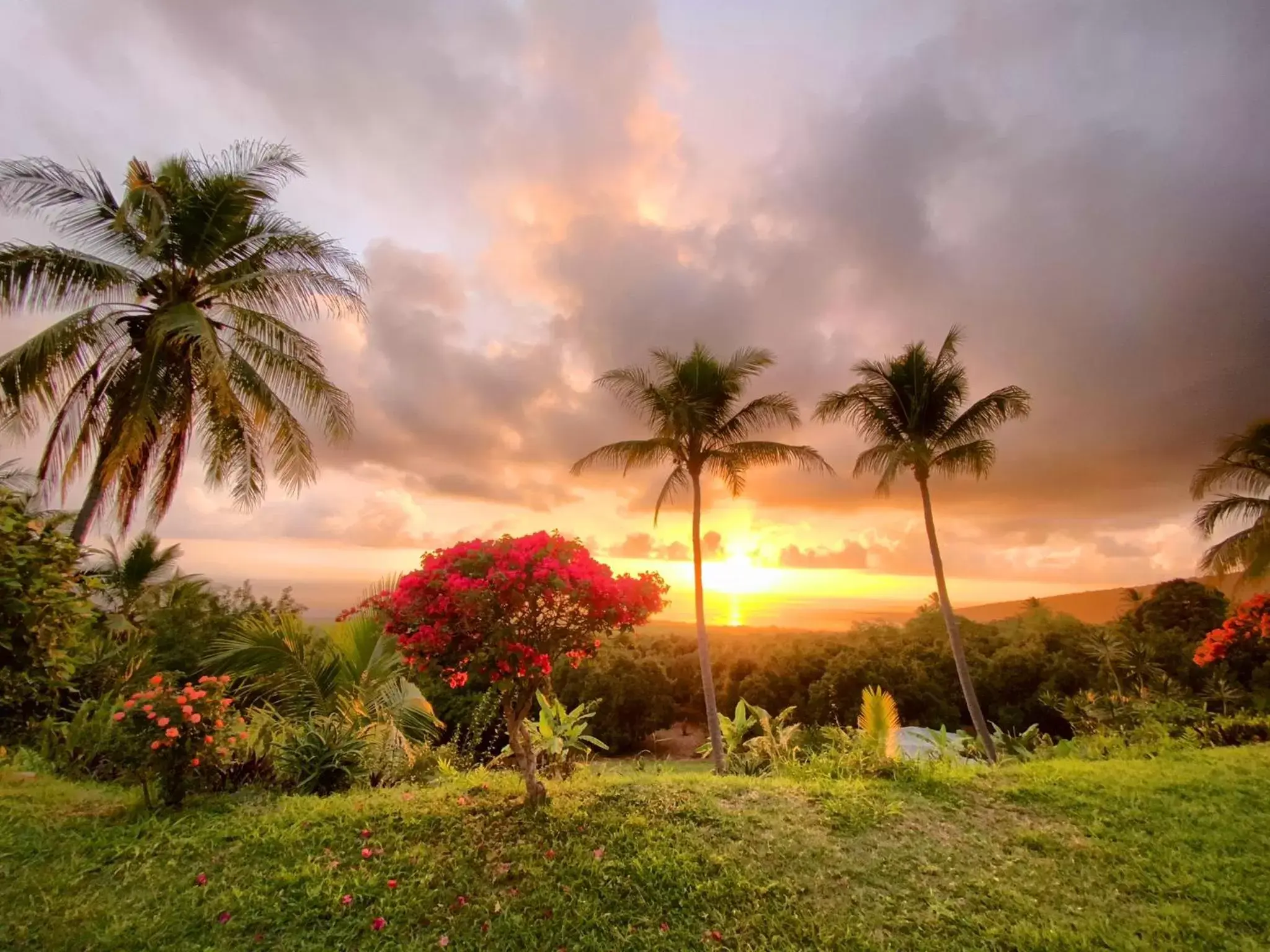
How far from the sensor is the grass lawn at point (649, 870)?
4.00 m


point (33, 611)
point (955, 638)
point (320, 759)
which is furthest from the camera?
point (955, 638)

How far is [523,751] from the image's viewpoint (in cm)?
564

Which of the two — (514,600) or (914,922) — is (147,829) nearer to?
(514,600)

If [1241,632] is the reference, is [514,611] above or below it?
above

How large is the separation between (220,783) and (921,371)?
14800 millimetres

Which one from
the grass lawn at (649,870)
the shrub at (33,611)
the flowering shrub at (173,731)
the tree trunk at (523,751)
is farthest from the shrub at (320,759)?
the tree trunk at (523,751)

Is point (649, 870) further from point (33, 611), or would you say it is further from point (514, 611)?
point (33, 611)

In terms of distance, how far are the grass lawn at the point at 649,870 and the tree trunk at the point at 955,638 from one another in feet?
22.7

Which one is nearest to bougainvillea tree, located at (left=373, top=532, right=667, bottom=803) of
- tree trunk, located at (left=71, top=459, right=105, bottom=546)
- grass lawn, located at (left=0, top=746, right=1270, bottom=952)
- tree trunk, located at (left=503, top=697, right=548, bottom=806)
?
tree trunk, located at (left=503, top=697, right=548, bottom=806)

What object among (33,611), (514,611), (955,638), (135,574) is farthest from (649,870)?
(135,574)

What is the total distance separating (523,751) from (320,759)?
2.60m

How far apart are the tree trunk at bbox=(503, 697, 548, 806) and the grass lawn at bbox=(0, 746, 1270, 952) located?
0.60 ft

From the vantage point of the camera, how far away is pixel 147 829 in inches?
210

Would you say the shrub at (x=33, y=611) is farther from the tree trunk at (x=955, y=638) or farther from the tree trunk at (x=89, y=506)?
the tree trunk at (x=955, y=638)
